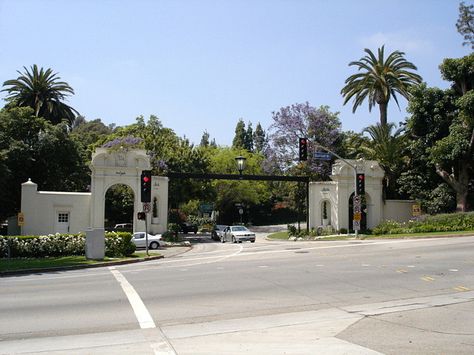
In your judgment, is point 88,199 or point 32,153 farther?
point 32,153

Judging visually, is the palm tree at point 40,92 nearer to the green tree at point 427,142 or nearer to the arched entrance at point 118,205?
the arched entrance at point 118,205

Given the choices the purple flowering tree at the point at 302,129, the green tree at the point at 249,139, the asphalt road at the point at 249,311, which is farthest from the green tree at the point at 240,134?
the asphalt road at the point at 249,311

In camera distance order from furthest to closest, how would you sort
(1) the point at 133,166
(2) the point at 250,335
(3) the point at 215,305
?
(1) the point at 133,166, (3) the point at 215,305, (2) the point at 250,335

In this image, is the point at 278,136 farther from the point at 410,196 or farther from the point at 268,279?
the point at 268,279

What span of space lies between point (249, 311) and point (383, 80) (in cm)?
4507

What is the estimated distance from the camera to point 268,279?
16.0 metres

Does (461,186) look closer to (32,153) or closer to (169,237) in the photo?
(169,237)

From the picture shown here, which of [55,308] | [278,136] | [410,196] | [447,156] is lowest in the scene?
[55,308]

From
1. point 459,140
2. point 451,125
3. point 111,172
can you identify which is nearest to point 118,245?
point 111,172

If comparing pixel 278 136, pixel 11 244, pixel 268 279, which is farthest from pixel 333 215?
pixel 268 279

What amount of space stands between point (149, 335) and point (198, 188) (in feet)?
157

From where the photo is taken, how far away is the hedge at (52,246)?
28344 millimetres

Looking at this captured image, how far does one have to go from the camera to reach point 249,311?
36.5 feet

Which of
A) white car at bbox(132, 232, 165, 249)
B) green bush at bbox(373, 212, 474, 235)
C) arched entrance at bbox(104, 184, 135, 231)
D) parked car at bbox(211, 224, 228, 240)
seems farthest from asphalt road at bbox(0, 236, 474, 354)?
arched entrance at bbox(104, 184, 135, 231)
